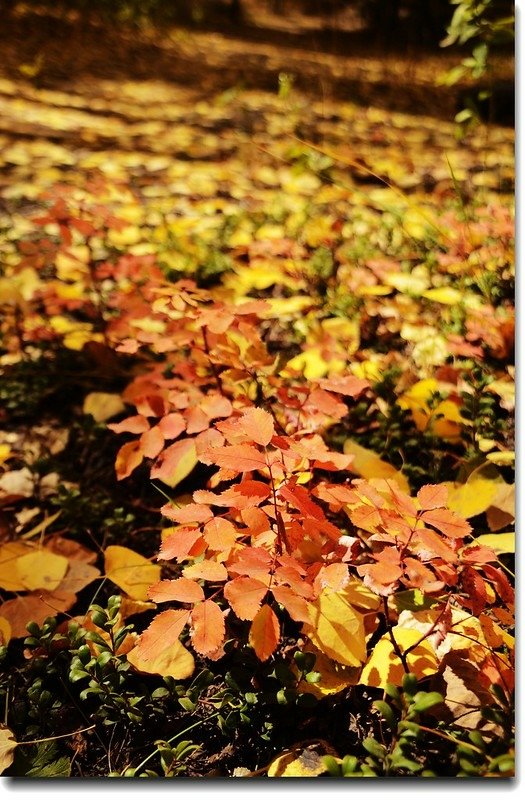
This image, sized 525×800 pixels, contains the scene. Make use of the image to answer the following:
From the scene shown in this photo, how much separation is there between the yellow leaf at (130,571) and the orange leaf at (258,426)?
446 millimetres

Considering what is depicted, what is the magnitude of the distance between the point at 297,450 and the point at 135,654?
490mm

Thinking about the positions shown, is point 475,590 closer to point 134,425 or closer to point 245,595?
point 245,595

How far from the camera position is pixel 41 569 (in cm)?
118

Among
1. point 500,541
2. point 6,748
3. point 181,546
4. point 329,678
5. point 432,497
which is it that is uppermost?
point 432,497

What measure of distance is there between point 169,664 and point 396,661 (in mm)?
421

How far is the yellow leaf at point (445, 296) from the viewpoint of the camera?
1.84m

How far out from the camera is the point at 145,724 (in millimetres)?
984

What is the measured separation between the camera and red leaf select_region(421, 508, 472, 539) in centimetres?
90

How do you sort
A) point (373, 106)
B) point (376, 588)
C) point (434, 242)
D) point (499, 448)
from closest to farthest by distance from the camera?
1. point (376, 588)
2. point (499, 448)
3. point (434, 242)
4. point (373, 106)

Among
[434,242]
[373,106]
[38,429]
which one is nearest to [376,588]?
[38,429]

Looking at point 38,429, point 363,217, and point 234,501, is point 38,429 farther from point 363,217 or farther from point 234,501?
point 363,217

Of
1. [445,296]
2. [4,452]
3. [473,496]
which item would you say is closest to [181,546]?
[473,496]

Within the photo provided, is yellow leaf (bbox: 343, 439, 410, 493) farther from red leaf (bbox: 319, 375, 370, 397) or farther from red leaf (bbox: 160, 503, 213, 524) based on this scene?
red leaf (bbox: 160, 503, 213, 524)

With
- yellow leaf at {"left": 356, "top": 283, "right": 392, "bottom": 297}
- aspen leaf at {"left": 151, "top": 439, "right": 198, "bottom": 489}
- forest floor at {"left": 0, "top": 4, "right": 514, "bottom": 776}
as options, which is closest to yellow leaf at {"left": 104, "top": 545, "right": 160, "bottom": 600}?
forest floor at {"left": 0, "top": 4, "right": 514, "bottom": 776}
